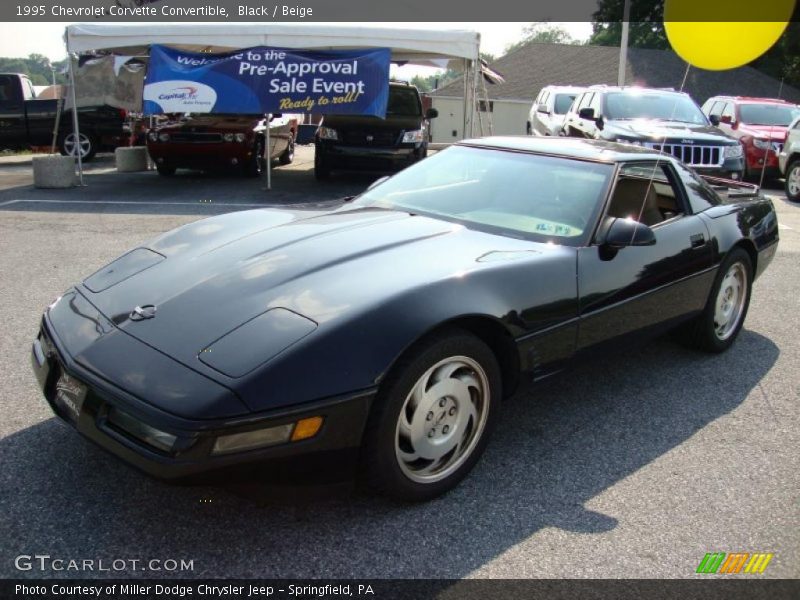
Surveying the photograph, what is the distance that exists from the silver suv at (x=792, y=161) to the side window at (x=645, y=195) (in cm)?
962

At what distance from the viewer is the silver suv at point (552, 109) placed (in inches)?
593

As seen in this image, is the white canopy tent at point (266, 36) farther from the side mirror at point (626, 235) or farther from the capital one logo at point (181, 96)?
the side mirror at point (626, 235)

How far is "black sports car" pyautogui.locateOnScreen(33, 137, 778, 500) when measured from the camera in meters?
2.25

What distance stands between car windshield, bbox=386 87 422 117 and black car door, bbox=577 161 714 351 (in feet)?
28.9

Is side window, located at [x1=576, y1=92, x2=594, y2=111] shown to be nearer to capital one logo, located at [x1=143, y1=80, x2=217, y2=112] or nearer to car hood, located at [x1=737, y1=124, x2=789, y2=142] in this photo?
car hood, located at [x1=737, y1=124, x2=789, y2=142]

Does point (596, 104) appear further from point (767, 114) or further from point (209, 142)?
point (209, 142)

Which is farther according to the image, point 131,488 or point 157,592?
point 131,488

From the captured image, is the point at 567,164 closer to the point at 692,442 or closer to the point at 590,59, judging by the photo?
the point at 692,442

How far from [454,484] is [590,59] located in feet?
125

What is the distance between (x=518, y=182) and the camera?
376 centimetres

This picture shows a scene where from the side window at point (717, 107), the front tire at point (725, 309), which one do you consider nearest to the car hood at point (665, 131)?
the side window at point (717, 107)

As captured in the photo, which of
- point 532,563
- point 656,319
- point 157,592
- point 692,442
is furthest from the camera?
point 656,319

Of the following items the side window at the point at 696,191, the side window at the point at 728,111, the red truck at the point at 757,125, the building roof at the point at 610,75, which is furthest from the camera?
the building roof at the point at 610,75

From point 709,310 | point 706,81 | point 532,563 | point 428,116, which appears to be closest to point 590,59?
point 706,81
